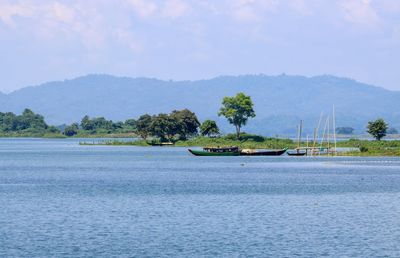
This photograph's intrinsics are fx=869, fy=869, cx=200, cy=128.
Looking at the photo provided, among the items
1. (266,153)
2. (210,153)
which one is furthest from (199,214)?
(210,153)

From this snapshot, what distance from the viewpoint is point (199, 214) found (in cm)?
7306

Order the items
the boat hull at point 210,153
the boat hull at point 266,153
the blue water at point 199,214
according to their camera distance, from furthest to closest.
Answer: the boat hull at point 210,153, the boat hull at point 266,153, the blue water at point 199,214

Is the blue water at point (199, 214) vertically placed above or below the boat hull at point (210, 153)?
below

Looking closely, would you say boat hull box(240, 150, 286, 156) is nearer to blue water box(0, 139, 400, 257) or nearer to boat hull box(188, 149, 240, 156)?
boat hull box(188, 149, 240, 156)

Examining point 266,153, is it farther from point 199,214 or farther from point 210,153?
point 199,214

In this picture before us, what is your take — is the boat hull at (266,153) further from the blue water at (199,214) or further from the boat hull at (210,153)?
the blue water at (199,214)

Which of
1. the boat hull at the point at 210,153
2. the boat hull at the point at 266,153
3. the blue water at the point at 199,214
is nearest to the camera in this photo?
the blue water at the point at 199,214

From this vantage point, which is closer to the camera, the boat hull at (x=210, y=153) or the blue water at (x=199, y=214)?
the blue water at (x=199, y=214)

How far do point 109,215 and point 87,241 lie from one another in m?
14.2

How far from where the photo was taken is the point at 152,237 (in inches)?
2347

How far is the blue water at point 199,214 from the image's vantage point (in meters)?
55.6

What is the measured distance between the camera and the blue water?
55.6m

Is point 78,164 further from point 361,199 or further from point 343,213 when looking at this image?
point 343,213

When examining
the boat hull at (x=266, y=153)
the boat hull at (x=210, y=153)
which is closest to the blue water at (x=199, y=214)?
the boat hull at (x=266, y=153)
